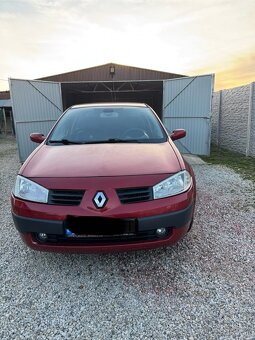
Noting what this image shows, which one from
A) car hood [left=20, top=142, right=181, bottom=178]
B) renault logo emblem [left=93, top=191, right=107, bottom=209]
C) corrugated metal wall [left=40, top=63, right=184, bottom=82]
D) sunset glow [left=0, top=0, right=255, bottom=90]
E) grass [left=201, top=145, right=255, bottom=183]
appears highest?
sunset glow [left=0, top=0, right=255, bottom=90]

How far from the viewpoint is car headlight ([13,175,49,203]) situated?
2119mm

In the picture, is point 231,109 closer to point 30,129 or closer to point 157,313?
point 30,129

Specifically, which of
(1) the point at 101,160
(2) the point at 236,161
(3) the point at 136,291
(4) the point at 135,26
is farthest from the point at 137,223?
(2) the point at 236,161

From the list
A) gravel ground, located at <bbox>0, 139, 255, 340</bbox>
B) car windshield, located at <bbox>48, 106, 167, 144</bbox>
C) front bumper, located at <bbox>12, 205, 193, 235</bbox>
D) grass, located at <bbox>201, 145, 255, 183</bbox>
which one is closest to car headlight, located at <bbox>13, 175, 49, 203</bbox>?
front bumper, located at <bbox>12, 205, 193, 235</bbox>

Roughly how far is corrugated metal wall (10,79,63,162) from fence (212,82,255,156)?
239 inches

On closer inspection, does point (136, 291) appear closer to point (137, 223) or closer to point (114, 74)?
point (137, 223)

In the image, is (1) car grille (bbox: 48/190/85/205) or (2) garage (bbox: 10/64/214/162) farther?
(2) garage (bbox: 10/64/214/162)

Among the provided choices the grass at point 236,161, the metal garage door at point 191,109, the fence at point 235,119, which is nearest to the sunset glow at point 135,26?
the metal garage door at point 191,109

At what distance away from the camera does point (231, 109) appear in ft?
31.0

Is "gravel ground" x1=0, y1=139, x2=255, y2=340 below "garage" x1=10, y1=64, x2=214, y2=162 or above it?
below

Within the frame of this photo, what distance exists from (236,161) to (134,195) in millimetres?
6396

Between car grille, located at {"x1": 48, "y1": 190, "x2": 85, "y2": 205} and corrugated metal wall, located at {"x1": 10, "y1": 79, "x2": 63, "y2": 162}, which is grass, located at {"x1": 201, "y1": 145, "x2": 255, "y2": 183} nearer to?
car grille, located at {"x1": 48, "y1": 190, "x2": 85, "y2": 205}

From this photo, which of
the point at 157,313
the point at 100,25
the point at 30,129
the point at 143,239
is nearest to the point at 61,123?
the point at 143,239

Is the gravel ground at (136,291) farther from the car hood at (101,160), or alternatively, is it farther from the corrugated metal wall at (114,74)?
the corrugated metal wall at (114,74)
